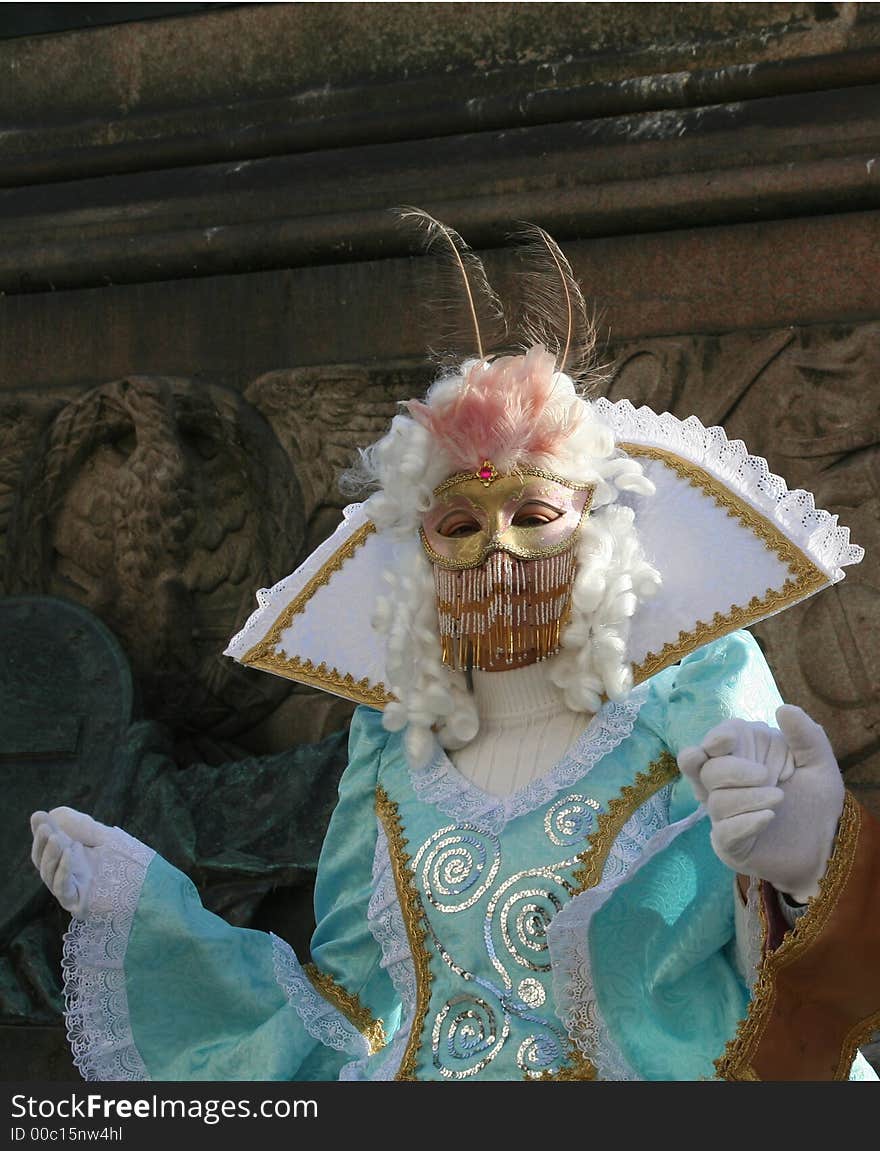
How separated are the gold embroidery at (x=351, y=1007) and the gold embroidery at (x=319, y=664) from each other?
1.45 ft

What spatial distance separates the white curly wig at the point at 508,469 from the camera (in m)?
3.17

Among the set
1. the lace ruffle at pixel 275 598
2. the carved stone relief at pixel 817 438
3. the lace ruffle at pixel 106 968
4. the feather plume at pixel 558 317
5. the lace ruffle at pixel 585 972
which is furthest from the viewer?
the carved stone relief at pixel 817 438

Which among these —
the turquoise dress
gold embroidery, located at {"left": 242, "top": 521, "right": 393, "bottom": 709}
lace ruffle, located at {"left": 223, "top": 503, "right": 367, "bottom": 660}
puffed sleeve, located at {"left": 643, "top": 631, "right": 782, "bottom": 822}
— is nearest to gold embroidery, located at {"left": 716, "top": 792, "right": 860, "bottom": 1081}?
the turquoise dress

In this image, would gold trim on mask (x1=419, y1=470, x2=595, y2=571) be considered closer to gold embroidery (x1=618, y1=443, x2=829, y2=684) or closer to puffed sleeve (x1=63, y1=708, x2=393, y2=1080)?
gold embroidery (x1=618, y1=443, x2=829, y2=684)

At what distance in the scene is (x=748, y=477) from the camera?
329 cm

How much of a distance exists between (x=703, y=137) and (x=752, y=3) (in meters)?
0.34

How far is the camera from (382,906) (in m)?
3.23

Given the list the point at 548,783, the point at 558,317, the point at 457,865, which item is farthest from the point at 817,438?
the point at 457,865

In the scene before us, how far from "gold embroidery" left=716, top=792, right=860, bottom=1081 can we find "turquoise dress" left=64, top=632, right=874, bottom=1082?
107mm

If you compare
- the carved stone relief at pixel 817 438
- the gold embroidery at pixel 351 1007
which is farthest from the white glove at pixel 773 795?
the carved stone relief at pixel 817 438

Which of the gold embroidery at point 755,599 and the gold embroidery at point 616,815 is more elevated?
the gold embroidery at point 755,599

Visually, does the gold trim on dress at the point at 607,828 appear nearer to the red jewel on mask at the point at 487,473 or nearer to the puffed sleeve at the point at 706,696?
the puffed sleeve at the point at 706,696

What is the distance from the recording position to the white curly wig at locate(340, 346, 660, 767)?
3170 mm

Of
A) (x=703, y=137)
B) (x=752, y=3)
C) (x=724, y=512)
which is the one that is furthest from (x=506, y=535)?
(x=752, y=3)
